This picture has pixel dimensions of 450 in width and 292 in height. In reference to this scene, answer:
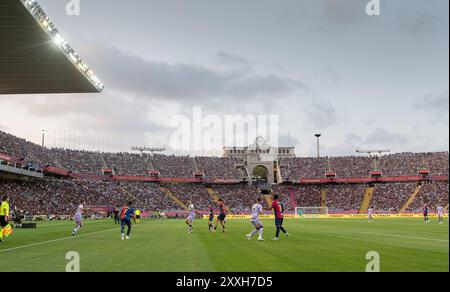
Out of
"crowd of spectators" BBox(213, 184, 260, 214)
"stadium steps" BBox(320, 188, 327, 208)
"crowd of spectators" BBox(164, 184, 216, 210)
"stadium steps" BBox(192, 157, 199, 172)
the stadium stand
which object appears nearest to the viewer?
the stadium stand

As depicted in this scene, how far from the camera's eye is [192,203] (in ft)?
199

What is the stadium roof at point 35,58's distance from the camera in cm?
2398

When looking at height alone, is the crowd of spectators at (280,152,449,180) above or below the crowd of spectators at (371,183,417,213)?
above

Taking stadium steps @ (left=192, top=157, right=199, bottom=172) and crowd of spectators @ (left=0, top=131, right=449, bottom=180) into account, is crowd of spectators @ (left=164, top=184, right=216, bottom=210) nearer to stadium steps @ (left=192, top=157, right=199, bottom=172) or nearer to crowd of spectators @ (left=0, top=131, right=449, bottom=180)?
crowd of spectators @ (left=0, top=131, right=449, bottom=180)

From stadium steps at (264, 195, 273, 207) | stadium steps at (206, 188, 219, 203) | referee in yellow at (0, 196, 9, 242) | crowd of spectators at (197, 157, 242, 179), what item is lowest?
stadium steps at (264, 195, 273, 207)

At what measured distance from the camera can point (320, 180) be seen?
9356cm

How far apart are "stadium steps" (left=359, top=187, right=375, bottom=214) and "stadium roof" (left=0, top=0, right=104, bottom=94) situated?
58963 millimetres

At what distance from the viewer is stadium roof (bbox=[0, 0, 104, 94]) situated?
23984mm

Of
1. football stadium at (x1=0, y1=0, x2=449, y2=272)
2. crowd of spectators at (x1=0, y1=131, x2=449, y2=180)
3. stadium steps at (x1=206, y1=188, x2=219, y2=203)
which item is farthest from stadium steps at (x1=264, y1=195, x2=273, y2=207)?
stadium steps at (x1=206, y1=188, x2=219, y2=203)

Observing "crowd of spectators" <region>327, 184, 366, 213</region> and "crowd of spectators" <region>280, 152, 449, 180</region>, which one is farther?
"crowd of spectators" <region>280, 152, 449, 180</region>

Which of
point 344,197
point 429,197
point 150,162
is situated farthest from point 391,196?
point 150,162

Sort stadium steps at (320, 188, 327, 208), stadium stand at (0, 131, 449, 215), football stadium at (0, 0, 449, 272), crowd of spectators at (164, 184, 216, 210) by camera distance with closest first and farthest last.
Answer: football stadium at (0, 0, 449, 272), stadium stand at (0, 131, 449, 215), crowd of spectators at (164, 184, 216, 210), stadium steps at (320, 188, 327, 208)

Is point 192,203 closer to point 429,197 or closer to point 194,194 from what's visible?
point 194,194

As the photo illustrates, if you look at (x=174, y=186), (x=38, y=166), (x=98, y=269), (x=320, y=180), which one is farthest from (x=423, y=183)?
(x=98, y=269)
